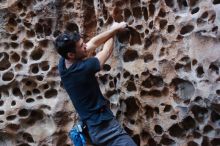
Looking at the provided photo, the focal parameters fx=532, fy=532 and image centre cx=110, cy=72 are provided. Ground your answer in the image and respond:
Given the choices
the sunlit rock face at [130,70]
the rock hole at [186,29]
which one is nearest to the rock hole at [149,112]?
the sunlit rock face at [130,70]

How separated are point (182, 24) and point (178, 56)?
7.0 inches

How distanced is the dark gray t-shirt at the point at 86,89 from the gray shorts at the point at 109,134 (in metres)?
0.03

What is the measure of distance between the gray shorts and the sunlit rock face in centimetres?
34

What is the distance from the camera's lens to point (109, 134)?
2.79 m

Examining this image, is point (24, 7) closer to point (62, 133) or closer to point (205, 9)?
point (62, 133)

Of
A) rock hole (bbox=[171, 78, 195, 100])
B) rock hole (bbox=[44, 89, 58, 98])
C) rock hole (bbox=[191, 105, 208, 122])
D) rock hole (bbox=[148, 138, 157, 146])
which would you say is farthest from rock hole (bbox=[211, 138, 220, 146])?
rock hole (bbox=[44, 89, 58, 98])

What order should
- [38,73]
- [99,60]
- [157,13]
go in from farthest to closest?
[38,73]
[157,13]
[99,60]

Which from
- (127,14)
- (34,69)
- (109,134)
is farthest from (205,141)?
(34,69)

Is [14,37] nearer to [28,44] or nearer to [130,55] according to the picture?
[28,44]

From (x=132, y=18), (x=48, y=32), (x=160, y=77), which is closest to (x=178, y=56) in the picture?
(x=160, y=77)

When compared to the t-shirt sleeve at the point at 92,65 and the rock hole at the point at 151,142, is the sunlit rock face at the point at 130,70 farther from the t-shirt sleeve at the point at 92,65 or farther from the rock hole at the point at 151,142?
the t-shirt sleeve at the point at 92,65

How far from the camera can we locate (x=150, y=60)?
10.1 ft

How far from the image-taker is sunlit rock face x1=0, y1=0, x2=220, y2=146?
283 cm

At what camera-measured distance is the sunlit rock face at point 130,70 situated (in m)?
2.83
